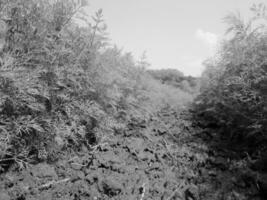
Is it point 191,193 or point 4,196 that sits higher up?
point 191,193

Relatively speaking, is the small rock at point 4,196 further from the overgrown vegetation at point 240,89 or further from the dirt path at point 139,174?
the overgrown vegetation at point 240,89

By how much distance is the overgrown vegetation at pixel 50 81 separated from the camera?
3.44 meters

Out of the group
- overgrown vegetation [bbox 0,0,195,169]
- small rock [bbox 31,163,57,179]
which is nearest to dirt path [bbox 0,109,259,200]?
small rock [bbox 31,163,57,179]

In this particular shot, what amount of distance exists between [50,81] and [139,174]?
205 centimetres

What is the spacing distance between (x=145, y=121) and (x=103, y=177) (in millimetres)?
2549

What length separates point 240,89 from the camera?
5801 millimetres

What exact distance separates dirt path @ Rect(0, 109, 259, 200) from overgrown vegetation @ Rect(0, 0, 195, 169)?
10.7 inches

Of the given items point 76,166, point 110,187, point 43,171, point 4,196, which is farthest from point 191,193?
point 4,196

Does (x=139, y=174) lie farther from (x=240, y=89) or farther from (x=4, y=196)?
(x=240, y=89)

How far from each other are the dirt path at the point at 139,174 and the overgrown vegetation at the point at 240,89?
2.61 ft

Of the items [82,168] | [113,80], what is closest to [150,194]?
[82,168]

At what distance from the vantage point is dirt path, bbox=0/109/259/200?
135 inches

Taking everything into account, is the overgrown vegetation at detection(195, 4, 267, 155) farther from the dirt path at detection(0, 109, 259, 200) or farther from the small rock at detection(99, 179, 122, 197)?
the small rock at detection(99, 179, 122, 197)

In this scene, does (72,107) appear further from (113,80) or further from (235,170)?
(235,170)
